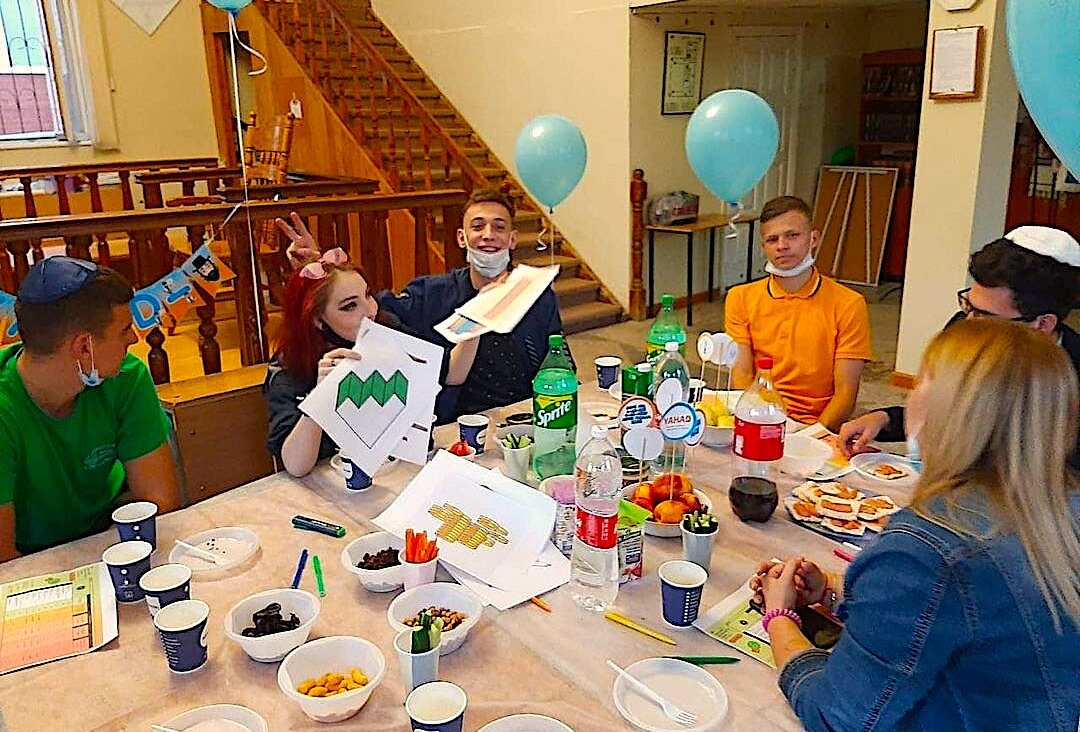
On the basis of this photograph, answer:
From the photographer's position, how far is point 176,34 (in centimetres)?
753

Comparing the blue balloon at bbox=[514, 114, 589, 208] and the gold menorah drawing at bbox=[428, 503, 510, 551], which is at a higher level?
the blue balloon at bbox=[514, 114, 589, 208]

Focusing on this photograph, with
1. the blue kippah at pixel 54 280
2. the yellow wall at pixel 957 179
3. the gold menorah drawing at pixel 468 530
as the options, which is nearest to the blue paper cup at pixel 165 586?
the gold menorah drawing at pixel 468 530

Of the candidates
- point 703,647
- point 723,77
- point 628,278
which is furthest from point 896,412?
point 723,77

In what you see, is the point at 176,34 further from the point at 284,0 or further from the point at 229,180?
the point at 229,180

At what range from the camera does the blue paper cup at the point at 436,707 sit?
0.99 metres

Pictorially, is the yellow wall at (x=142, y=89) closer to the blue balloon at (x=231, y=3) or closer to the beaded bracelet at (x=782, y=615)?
the blue balloon at (x=231, y=3)

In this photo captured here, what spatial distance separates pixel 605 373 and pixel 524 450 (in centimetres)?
68

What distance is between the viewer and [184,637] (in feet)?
3.81

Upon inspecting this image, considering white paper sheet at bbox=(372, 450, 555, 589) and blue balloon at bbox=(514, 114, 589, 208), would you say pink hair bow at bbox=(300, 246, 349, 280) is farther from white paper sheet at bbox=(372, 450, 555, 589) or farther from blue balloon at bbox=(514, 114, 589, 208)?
blue balloon at bbox=(514, 114, 589, 208)

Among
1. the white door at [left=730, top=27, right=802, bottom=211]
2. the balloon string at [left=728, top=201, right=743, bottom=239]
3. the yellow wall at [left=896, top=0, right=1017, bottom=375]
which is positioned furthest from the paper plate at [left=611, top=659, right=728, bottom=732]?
the white door at [left=730, top=27, right=802, bottom=211]

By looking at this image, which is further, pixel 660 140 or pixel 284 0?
pixel 284 0

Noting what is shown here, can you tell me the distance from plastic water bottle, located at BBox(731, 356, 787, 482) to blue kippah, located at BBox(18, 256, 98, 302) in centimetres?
138

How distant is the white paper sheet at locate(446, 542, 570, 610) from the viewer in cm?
134

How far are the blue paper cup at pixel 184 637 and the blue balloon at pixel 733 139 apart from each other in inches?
83.9
